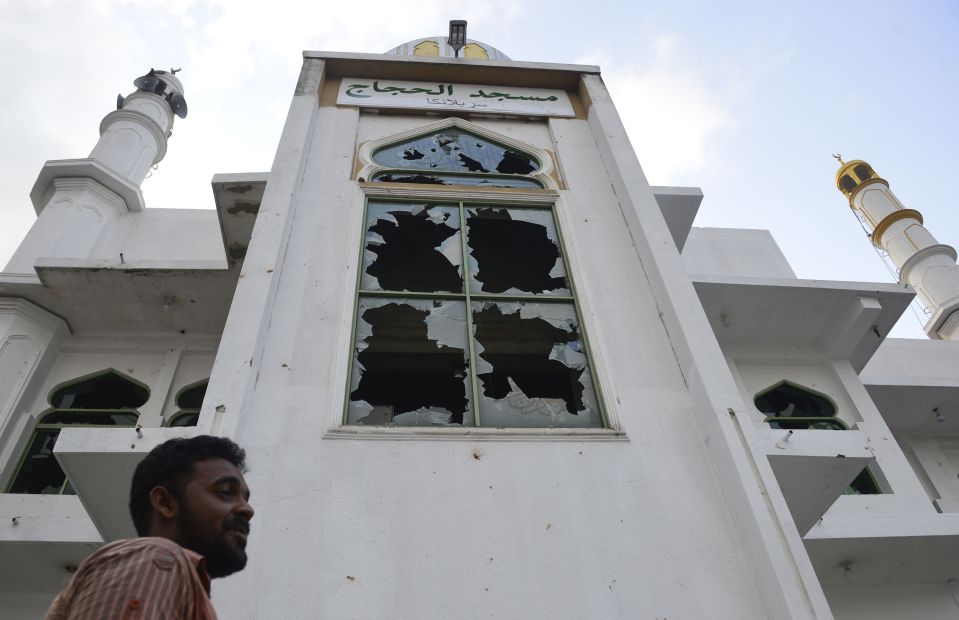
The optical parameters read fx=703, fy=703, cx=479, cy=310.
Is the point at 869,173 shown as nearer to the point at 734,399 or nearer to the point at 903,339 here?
the point at 903,339

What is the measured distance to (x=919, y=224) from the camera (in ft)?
45.0

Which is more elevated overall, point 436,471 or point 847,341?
point 847,341

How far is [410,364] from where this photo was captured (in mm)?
6562

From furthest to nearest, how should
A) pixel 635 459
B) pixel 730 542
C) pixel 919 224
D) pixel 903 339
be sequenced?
pixel 919 224
pixel 903 339
pixel 635 459
pixel 730 542

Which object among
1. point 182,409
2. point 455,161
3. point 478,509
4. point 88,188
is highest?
point 88,188

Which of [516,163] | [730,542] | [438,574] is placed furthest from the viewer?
[516,163]

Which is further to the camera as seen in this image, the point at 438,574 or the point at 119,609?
the point at 438,574

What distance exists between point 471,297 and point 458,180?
168cm

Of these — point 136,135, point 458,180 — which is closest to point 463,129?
point 458,180

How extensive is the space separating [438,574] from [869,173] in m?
16.5

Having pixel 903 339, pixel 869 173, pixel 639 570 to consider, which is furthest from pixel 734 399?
pixel 869 173

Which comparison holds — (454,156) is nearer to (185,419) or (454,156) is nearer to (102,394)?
(185,419)

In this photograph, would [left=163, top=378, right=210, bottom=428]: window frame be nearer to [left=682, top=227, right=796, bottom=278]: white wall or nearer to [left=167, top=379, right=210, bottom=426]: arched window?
[left=167, top=379, right=210, bottom=426]: arched window

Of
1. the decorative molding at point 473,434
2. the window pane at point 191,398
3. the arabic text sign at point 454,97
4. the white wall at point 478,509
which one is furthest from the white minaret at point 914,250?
the window pane at point 191,398
